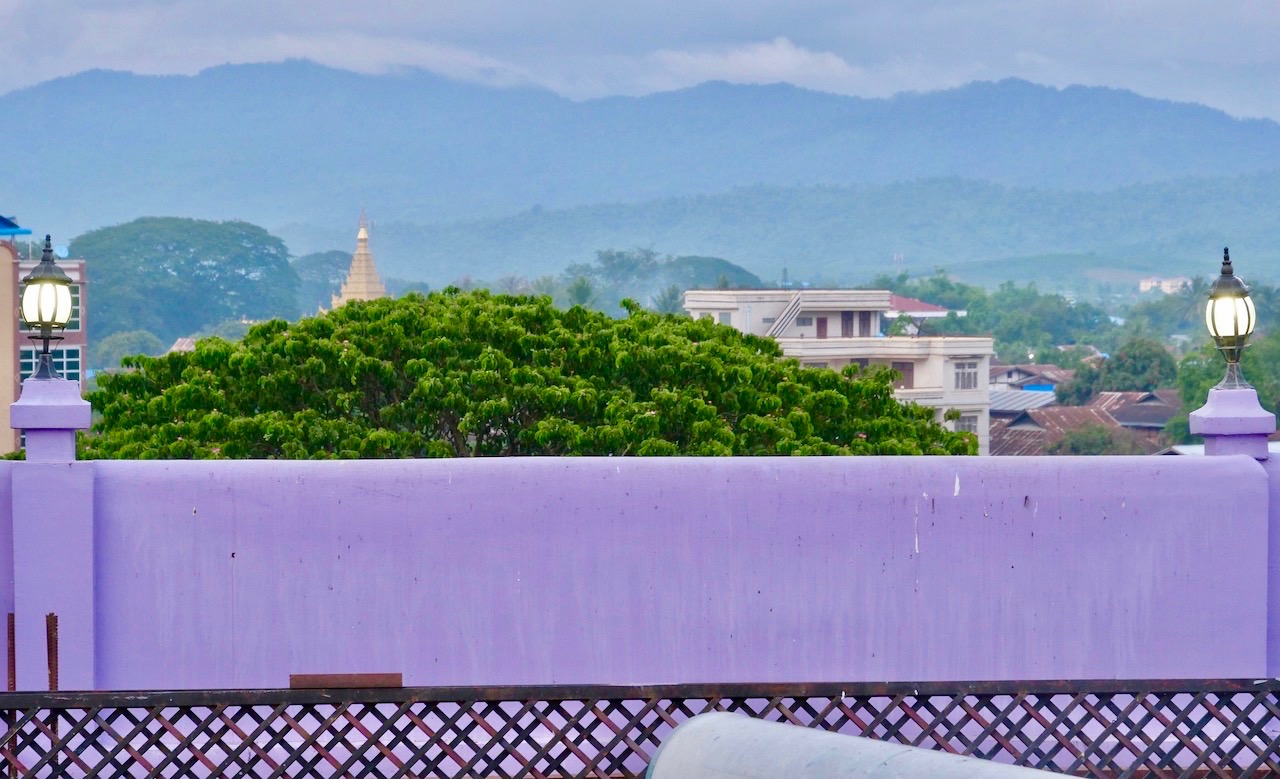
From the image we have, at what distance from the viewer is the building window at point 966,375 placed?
99.1 m

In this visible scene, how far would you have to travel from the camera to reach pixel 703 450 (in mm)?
21469

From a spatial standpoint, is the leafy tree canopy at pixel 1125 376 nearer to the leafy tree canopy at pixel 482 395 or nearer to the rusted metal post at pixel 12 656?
the leafy tree canopy at pixel 482 395

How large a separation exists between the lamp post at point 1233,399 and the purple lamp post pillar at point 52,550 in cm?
476

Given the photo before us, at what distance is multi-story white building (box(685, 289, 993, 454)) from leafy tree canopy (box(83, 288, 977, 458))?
2534 inches

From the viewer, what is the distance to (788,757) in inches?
168

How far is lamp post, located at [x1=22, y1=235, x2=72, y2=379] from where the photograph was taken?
24.0ft

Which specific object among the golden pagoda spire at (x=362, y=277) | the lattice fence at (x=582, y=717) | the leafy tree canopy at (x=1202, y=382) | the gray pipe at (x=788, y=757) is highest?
the golden pagoda spire at (x=362, y=277)

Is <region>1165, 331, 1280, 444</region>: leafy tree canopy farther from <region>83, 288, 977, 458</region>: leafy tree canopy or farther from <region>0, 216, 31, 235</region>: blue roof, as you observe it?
<region>83, 288, 977, 458</region>: leafy tree canopy

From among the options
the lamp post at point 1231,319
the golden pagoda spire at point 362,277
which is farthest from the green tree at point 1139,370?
the lamp post at point 1231,319

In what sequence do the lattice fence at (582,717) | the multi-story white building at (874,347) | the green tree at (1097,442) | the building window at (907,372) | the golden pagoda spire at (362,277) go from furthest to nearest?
the golden pagoda spire at (362,277) < the green tree at (1097,442) < the building window at (907,372) < the multi-story white building at (874,347) < the lattice fence at (582,717)

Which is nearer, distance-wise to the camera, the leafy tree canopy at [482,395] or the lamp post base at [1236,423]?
the lamp post base at [1236,423]

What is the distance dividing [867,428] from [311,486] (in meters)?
18.0

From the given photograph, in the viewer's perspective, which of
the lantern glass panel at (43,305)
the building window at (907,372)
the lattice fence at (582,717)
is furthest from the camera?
the building window at (907,372)

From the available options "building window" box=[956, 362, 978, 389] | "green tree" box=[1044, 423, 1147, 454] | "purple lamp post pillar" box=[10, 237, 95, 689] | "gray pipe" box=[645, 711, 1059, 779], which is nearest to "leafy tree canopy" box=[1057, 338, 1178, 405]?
"green tree" box=[1044, 423, 1147, 454]
